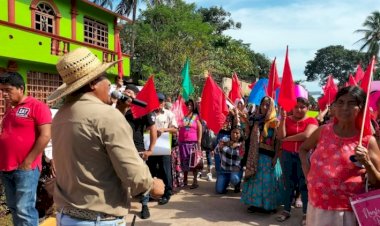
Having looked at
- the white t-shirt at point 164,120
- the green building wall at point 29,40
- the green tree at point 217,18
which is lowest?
the white t-shirt at point 164,120

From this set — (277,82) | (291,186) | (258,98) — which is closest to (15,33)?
(258,98)

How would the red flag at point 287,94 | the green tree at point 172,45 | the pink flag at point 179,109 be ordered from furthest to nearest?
the green tree at point 172,45, the pink flag at point 179,109, the red flag at point 287,94

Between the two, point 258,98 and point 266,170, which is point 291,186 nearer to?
point 266,170

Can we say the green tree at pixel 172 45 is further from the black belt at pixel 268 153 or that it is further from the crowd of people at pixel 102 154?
the crowd of people at pixel 102 154

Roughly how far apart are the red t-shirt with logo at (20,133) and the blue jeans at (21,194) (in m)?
0.08

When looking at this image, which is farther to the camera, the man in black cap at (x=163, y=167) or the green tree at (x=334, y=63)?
the green tree at (x=334, y=63)

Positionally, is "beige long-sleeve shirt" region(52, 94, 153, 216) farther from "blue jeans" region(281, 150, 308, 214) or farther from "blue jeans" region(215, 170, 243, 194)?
"blue jeans" region(215, 170, 243, 194)

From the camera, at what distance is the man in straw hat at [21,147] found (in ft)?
11.0

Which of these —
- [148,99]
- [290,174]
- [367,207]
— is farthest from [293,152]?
[367,207]

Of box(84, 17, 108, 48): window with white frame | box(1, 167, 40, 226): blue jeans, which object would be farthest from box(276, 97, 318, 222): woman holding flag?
box(84, 17, 108, 48): window with white frame

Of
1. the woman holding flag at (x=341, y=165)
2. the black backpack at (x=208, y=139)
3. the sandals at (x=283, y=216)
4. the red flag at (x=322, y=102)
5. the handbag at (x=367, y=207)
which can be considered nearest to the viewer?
the handbag at (x=367, y=207)

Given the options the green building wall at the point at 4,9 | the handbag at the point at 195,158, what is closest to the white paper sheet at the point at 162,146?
the handbag at the point at 195,158

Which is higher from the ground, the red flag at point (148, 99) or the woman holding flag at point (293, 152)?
the red flag at point (148, 99)

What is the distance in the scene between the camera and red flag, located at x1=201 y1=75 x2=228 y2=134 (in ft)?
20.0
